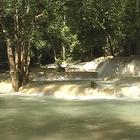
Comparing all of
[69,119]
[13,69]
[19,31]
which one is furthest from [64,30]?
[69,119]

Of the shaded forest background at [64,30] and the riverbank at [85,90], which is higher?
the shaded forest background at [64,30]

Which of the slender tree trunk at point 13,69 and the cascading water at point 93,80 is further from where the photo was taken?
the slender tree trunk at point 13,69

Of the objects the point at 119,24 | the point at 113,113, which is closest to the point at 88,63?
the point at 119,24

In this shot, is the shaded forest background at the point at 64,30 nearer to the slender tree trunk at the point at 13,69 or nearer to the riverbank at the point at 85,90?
the slender tree trunk at the point at 13,69

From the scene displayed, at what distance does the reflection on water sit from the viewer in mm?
11969

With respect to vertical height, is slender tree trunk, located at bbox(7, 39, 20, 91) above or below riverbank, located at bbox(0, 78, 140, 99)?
above

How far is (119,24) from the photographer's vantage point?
95.3ft

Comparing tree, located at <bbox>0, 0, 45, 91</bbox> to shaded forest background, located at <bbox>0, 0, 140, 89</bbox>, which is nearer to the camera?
tree, located at <bbox>0, 0, 45, 91</bbox>

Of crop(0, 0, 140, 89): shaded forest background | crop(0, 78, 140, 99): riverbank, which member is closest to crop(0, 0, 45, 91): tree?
crop(0, 0, 140, 89): shaded forest background

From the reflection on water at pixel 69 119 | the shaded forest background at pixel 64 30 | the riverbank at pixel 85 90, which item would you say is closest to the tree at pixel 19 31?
the shaded forest background at pixel 64 30

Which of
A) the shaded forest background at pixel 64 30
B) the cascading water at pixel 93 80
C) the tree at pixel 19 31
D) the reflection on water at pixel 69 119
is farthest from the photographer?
the shaded forest background at pixel 64 30

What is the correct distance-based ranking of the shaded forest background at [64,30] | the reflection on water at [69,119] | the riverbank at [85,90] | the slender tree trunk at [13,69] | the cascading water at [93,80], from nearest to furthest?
the reflection on water at [69,119], the riverbank at [85,90], the cascading water at [93,80], the shaded forest background at [64,30], the slender tree trunk at [13,69]

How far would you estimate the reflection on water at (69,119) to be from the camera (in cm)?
1197

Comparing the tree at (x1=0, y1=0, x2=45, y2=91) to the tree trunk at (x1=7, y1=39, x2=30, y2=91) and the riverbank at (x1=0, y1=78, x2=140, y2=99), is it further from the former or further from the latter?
the riverbank at (x1=0, y1=78, x2=140, y2=99)
